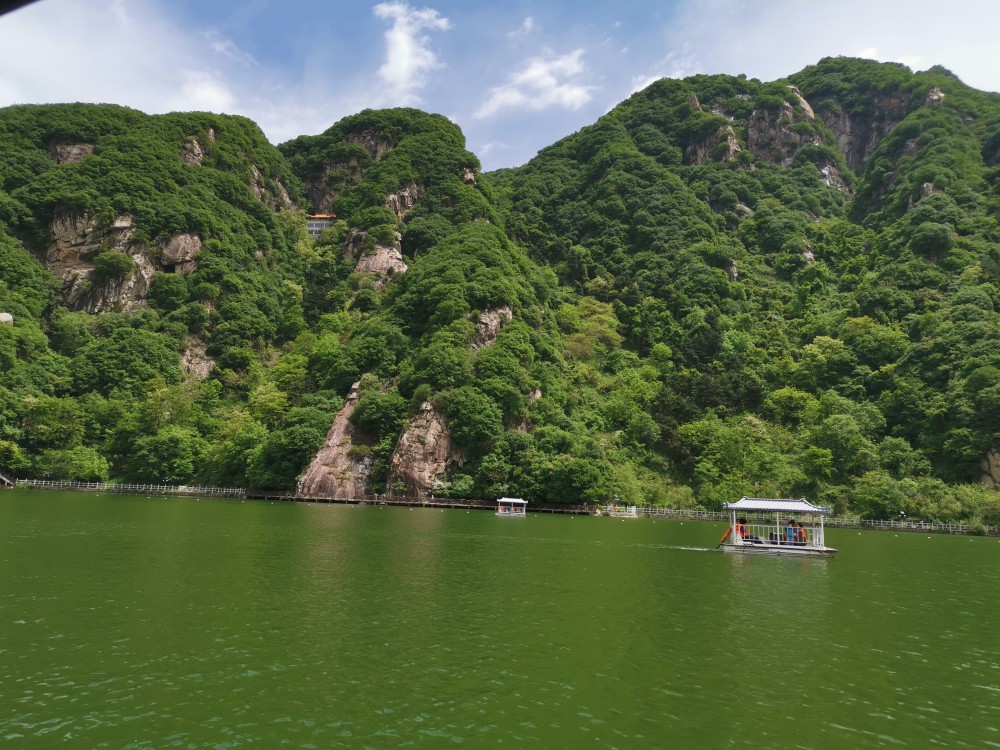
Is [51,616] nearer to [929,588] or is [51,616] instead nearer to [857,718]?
[857,718]

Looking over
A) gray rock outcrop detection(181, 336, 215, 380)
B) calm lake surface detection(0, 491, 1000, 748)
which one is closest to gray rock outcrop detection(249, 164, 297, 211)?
gray rock outcrop detection(181, 336, 215, 380)

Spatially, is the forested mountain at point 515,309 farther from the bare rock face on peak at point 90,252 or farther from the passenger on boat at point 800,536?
the passenger on boat at point 800,536

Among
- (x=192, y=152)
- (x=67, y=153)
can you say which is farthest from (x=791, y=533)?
(x=67, y=153)

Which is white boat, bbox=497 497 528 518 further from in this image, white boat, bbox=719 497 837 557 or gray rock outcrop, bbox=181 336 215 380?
gray rock outcrop, bbox=181 336 215 380

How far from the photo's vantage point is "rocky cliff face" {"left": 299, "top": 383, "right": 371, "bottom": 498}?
71.9 meters

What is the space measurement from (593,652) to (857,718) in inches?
213

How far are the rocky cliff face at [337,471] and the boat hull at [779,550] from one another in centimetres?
4562

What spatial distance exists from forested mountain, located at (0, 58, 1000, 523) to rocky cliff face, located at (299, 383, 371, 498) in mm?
345

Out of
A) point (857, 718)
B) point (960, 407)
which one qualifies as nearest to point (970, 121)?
point (960, 407)

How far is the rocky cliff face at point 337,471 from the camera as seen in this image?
7188 centimetres

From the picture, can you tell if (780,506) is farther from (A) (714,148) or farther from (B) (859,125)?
(B) (859,125)

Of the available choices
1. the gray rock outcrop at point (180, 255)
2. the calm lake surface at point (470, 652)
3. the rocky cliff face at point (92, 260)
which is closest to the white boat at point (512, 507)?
the calm lake surface at point (470, 652)

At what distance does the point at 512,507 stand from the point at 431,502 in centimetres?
940

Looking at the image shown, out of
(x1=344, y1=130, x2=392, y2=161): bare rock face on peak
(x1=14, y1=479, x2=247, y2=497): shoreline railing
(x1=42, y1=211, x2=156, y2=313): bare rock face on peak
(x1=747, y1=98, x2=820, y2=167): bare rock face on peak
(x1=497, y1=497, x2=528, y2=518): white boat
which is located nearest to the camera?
(x1=497, y1=497, x2=528, y2=518): white boat
